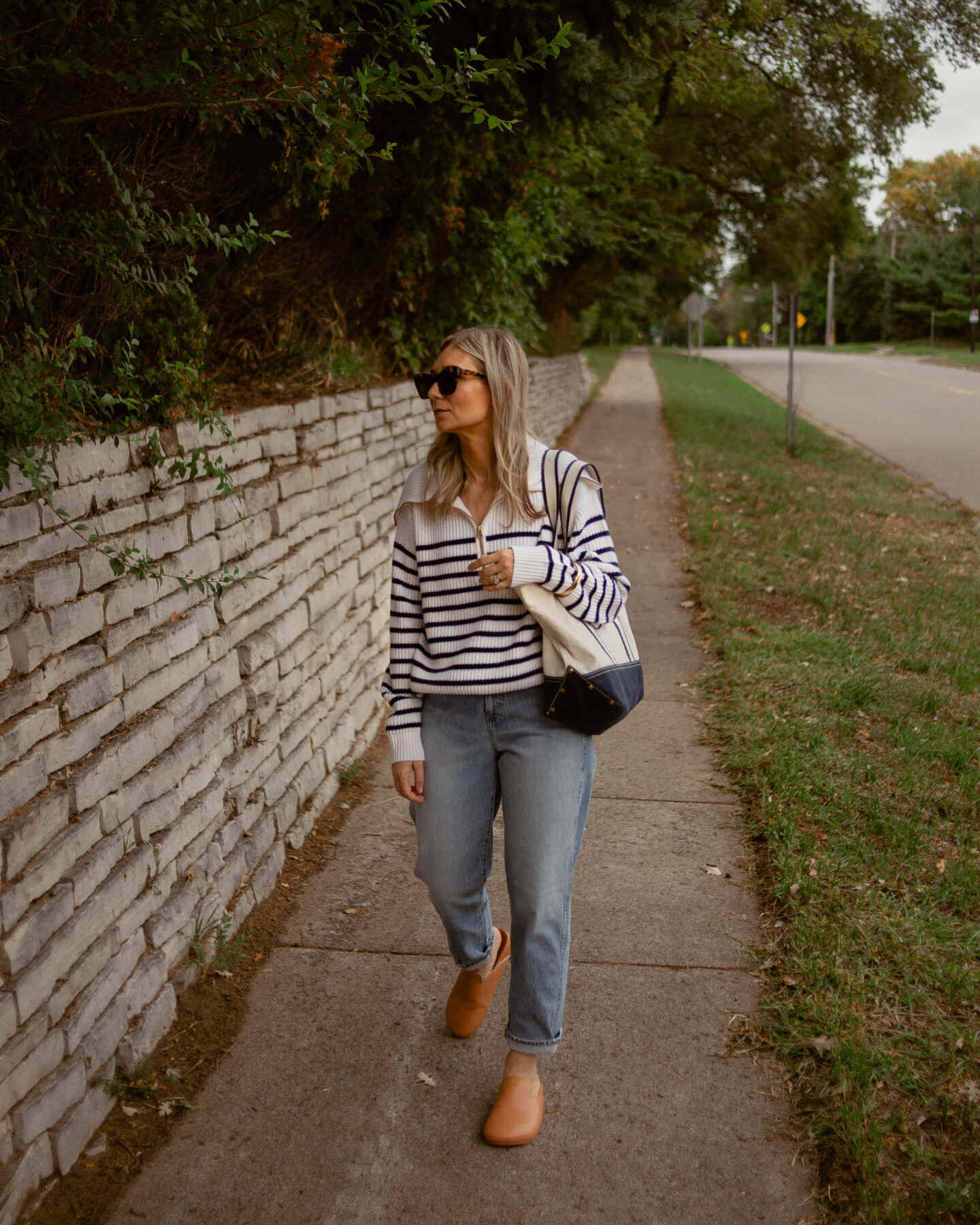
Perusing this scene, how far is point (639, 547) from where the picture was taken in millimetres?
9547

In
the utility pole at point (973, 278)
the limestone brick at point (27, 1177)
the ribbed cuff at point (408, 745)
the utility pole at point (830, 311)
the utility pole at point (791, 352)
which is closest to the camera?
the limestone brick at point (27, 1177)

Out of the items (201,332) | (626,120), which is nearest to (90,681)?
(201,332)

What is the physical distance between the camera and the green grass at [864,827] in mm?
2689

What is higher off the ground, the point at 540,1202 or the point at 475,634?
the point at 475,634

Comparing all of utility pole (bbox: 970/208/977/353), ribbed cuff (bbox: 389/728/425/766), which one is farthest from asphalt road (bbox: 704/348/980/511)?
utility pole (bbox: 970/208/977/353)

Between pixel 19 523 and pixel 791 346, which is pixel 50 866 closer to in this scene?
pixel 19 523

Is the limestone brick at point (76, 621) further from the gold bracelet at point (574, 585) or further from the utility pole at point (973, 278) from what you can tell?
the utility pole at point (973, 278)

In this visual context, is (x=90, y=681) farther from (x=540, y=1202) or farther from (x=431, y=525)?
(x=540, y=1202)

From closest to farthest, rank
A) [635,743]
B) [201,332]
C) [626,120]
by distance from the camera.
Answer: [201,332], [635,743], [626,120]

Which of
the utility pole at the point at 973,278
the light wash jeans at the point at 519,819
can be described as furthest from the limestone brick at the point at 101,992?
the utility pole at the point at 973,278

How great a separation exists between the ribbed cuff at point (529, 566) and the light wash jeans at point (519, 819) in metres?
0.30

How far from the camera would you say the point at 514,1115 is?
271 cm

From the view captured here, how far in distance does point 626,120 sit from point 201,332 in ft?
21.7

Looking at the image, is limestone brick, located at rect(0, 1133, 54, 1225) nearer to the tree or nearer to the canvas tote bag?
the tree
